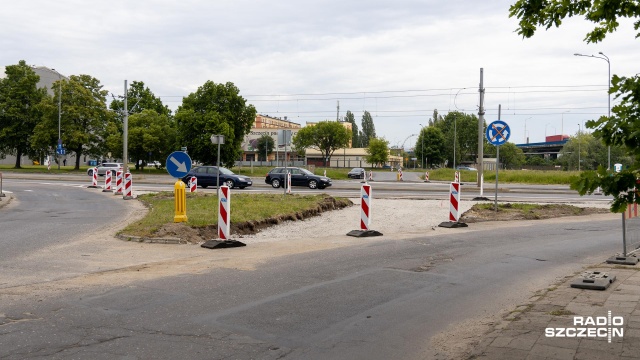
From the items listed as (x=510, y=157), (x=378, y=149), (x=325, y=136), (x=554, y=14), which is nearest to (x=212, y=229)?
(x=554, y=14)

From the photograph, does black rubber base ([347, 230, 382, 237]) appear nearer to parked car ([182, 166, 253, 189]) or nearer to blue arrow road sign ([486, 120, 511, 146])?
blue arrow road sign ([486, 120, 511, 146])

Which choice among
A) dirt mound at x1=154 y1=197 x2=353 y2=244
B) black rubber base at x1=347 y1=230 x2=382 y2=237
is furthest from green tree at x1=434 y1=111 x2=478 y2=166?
black rubber base at x1=347 y1=230 x2=382 y2=237

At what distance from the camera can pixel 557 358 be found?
4953mm

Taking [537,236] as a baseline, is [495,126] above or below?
above

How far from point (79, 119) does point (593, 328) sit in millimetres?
69110

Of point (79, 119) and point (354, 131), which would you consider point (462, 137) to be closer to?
point (354, 131)

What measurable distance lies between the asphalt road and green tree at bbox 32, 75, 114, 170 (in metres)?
56.5

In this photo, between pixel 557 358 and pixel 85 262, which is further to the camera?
pixel 85 262

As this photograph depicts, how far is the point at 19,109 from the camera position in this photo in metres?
69.4

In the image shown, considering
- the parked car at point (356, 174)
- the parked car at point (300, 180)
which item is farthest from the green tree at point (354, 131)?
the parked car at point (300, 180)

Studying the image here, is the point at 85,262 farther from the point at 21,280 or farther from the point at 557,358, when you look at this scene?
the point at 557,358

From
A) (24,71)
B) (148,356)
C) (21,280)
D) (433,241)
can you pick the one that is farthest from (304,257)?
(24,71)

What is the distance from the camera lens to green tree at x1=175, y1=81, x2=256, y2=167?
65250 millimetres

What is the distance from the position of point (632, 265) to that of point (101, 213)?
1560 cm
